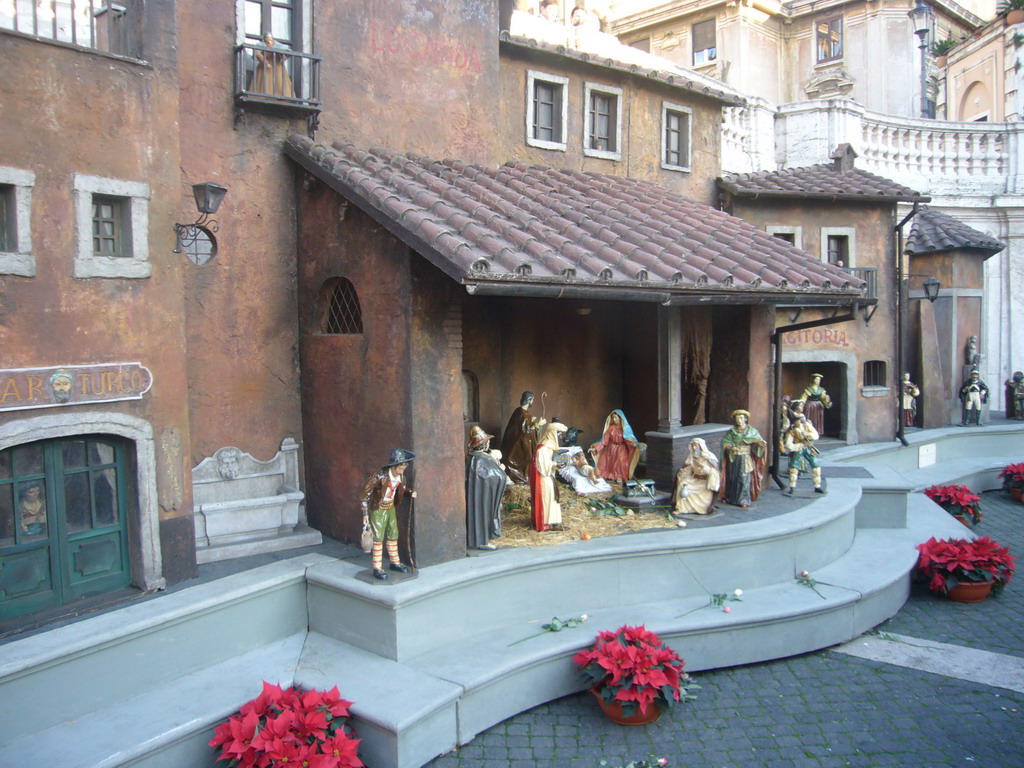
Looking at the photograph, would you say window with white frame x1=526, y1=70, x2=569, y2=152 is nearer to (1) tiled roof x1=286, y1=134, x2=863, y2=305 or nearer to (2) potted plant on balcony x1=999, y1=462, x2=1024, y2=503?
(1) tiled roof x1=286, y1=134, x2=863, y2=305

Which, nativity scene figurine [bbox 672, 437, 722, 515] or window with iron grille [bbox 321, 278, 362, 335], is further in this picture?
nativity scene figurine [bbox 672, 437, 722, 515]

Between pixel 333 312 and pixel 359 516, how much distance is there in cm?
231

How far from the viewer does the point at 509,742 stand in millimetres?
6559

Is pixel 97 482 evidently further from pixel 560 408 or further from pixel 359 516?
pixel 560 408

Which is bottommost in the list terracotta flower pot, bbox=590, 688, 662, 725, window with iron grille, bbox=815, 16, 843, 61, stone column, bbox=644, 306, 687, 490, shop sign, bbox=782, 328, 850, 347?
terracotta flower pot, bbox=590, 688, 662, 725

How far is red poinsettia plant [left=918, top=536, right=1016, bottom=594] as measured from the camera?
378 inches

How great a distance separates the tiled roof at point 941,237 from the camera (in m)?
18.5

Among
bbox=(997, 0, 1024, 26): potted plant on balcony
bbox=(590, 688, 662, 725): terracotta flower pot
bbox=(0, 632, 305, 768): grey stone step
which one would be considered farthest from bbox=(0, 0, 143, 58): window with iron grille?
bbox=(997, 0, 1024, 26): potted plant on balcony

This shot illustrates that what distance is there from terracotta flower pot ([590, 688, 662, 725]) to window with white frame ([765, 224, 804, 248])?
37.2 feet

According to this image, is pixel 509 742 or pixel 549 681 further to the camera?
pixel 549 681

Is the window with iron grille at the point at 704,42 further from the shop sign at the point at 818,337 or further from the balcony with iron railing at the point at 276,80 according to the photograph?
the balcony with iron railing at the point at 276,80

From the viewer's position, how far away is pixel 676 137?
45.9ft

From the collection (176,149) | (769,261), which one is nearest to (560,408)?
(769,261)

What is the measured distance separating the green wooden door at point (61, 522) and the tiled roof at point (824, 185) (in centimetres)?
1158
